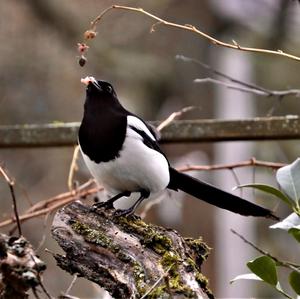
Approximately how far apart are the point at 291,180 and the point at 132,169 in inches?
25.5

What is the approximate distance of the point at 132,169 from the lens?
223 cm

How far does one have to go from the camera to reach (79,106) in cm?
607

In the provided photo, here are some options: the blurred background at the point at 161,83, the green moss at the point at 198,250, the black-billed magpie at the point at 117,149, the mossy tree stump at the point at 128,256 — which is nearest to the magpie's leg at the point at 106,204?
the black-billed magpie at the point at 117,149

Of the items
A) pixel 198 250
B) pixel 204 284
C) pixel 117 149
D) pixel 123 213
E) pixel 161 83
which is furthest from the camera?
pixel 161 83

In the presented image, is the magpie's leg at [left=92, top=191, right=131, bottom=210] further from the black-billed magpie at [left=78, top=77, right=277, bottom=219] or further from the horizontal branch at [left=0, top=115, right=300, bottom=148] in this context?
the horizontal branch at [left=0, top=115, right=300, bottom=148]

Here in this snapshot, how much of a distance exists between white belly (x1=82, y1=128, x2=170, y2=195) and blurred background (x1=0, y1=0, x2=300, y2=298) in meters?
2.68

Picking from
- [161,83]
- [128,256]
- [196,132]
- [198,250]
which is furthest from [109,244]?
[161,83]

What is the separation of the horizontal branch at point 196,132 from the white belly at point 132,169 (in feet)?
0.91

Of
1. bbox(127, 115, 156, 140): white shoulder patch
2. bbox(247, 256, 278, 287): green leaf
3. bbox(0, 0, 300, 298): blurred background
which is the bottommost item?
bbox(247, 256, 278, 287): green leaf

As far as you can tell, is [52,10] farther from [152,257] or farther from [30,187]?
[152,257]

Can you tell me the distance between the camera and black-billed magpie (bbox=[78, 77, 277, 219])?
2.21 m

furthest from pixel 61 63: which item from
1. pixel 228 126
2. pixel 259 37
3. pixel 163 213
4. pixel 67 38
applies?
pixel 228 126

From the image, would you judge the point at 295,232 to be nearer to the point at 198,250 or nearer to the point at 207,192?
the point at 198,250

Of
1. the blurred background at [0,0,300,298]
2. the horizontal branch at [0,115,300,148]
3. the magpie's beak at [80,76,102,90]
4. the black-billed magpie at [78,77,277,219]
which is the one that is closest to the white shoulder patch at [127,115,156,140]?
the black-billed magpie at [78,77,277,219]
